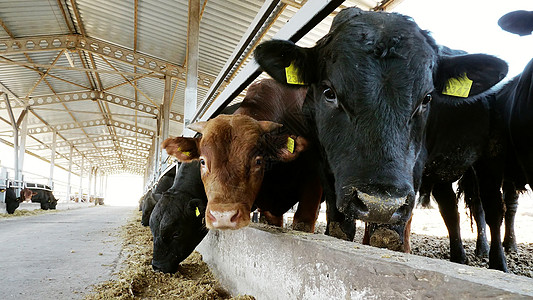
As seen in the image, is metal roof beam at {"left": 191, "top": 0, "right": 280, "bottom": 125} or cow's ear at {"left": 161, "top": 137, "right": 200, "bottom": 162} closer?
metal roof beam at {"left": 191, "top": 0, "right": 280, "bottom": 125}

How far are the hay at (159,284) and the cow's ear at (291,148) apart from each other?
38.4 inches

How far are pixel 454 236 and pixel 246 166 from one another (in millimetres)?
2193

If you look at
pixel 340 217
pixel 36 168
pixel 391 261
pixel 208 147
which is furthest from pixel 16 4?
pixel 36 168

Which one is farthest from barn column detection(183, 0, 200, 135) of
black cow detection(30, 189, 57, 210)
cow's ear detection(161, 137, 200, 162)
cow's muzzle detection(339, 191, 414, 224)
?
black cow detection(30, 189, 57, 210)

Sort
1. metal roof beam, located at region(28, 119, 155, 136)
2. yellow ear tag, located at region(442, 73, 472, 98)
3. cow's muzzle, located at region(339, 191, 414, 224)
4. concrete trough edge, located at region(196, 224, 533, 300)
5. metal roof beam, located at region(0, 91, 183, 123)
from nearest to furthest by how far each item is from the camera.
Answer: concrete trough edge, located at region(196, 224, 533, 300)
cow's muzzle, located at region(339, 191, 414, 224)
yellow ear tag, located at region(442, 73, 472, 98)
metal roof beam, located at region(0, 91, 183, 123)
metal roof beam, located at region(28, 119, 155, 136)

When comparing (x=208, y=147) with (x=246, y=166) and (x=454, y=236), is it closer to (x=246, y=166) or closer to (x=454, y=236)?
(x=246, y=166)

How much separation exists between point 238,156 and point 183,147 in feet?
2.07

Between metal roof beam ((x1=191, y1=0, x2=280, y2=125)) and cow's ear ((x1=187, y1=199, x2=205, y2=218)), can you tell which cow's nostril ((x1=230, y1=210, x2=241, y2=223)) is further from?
metal roof beam ((x1=191, y1=0, x2=280, y2=125))

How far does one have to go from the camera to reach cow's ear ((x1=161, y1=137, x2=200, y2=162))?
9.46 feet

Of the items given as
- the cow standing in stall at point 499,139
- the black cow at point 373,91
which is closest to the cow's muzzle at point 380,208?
the black cow at point 373,91

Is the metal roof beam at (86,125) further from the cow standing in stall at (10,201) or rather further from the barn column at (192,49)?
the barn column at (192,49)

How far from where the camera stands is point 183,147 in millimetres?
2896

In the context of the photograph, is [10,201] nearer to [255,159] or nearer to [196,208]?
[196,208]

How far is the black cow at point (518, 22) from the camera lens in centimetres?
223
